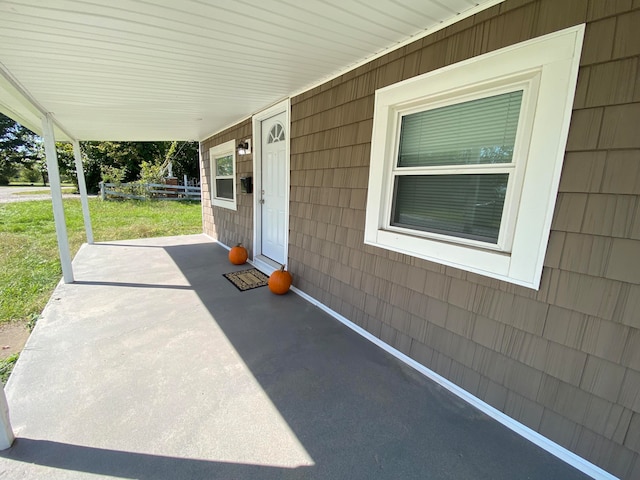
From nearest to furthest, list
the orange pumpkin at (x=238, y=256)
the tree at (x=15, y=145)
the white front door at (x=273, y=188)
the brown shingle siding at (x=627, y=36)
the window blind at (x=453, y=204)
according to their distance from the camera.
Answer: the brown shingle siding at (x=627, y=36)
the window blind at (x=453, y=204)
the white front door at (x=273, y=188)
the orange pumpkin at (x=238, y=256)
the tree at (x=15, y=145)

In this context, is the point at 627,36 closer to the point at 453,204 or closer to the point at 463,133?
the point at 463,133

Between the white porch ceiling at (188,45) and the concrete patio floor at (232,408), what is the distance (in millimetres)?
2211

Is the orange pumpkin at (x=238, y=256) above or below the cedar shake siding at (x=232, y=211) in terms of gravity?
below

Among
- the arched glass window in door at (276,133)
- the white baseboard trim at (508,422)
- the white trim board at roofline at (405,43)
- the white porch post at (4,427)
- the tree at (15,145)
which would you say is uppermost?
the tree at (15,145)

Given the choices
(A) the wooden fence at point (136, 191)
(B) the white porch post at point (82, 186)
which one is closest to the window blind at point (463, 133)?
(B) the white porch post at point (82, 186)

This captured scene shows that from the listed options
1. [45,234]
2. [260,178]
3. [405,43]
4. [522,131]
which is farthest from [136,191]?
[522,131]

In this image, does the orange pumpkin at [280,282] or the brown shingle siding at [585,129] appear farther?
the orange pumpkin at [280,282]

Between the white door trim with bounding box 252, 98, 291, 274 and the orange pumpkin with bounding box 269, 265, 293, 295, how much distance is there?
0.95 ft

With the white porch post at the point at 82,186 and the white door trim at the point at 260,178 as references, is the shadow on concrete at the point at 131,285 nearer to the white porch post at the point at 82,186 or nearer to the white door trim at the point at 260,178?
the white door trim at the point at 260,178

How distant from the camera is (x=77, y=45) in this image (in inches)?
74.5

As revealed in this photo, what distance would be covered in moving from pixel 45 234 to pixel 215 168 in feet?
13.7

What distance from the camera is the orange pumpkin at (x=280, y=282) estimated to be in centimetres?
321

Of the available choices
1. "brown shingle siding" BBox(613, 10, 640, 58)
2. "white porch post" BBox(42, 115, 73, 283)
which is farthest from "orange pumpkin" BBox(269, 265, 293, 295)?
"brown shingle siding" BBox(613, 10, 640, 58)

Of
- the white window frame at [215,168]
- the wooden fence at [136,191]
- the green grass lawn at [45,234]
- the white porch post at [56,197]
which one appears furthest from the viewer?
the wooden fence at [136,191]
